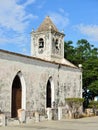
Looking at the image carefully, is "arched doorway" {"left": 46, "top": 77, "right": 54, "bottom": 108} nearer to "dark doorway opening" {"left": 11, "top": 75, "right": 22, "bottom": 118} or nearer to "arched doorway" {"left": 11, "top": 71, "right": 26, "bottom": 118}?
"arched doorway" {"left": 11, "top": 71, "right": 26, "bottom": 118}

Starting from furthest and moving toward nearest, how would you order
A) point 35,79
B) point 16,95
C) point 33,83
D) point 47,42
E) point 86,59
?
1. point 86,59
2. point 47,42
3. point 35,79
4. point 33,83
5. point 16,95

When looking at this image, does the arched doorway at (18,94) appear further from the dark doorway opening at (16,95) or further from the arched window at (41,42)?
the arched window at (41,42)

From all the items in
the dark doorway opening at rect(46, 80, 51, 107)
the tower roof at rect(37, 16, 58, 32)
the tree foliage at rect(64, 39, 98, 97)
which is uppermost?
the tower roof at rect(37, 16, 58, 32)

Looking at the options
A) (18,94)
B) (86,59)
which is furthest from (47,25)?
(18,94)

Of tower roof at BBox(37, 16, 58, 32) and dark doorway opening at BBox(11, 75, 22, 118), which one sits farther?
tower roof at BBox(37, 16, 58, 32)

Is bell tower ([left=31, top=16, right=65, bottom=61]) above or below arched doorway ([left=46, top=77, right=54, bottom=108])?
above

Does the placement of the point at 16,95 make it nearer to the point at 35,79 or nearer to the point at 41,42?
the point at 35,79

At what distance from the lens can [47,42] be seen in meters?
38.8

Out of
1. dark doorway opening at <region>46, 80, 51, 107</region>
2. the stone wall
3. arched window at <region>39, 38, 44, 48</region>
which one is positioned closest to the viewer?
the stone wall

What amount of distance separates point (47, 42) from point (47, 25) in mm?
2363

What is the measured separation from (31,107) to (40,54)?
13041 mm

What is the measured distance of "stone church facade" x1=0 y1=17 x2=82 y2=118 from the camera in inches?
960

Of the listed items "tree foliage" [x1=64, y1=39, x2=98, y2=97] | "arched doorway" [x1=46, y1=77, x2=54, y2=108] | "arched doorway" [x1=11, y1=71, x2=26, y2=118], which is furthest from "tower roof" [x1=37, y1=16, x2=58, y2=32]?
"arched doorway" [x1=11, y1=71, x2=26, y2=118]

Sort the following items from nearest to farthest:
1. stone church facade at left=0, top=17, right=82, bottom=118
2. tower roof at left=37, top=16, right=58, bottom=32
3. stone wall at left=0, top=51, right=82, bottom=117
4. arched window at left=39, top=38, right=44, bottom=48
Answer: stone wall at left=0, top=51, right=82, bottom=117, stone church facade at left=0, top=17, right=82, bottom=118, tower roof at left=37, top=16, right=58, bottom=32, arched window at left=39, top=38, right=44, bottom=48
